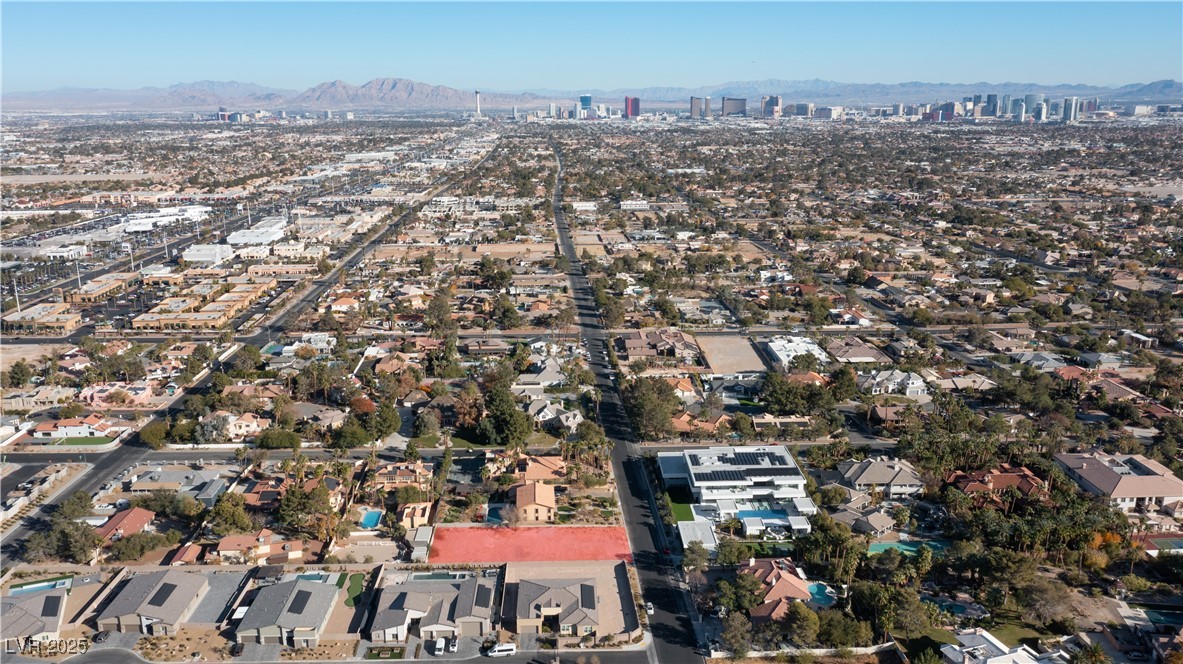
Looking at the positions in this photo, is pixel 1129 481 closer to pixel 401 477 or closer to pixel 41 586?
pixel 401 477

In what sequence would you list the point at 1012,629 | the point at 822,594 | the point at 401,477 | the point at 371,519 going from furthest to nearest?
the point at 401,477 < the point at 371,519 < the point at 822,594 < the point at 1012,629

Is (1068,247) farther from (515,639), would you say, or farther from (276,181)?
(276,181)

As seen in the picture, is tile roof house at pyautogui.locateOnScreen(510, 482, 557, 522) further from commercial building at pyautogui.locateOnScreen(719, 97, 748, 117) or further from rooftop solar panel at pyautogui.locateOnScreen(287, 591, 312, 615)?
commercial building at pyautogui.locateOnScreen(719, 97, 748, 117)

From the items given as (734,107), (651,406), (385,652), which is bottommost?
(385,652)

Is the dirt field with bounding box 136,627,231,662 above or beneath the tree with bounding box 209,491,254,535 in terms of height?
beneath

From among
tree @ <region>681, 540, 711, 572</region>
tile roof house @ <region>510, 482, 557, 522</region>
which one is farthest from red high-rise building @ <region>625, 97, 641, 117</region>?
tree @ <region>681, 540, 711, 572</region>

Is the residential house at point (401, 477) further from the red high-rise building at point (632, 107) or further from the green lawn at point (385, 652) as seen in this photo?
the red high-rise building at point (632, 107)

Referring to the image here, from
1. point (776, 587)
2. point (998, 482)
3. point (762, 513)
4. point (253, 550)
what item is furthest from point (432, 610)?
point (998, 482)
